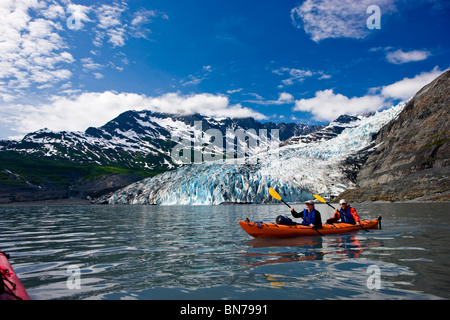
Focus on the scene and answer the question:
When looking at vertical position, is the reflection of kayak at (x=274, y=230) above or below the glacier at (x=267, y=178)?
below

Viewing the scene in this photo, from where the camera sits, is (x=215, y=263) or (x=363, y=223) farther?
(x=363, y=223)

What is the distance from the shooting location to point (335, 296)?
19.1 feet

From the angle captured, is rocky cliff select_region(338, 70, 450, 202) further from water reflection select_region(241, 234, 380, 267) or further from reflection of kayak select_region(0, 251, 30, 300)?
reflection of kayak select_region(0, 251, 30, 300)

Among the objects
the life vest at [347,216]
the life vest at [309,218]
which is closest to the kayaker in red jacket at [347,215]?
the life vest at [347,216]

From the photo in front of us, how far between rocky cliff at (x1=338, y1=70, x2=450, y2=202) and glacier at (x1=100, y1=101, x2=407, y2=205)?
6335mm

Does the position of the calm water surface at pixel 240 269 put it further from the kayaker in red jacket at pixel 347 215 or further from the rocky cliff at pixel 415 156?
the rocky cliff at pixel 415 156

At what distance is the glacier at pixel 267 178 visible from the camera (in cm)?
7925

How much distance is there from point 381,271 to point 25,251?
1263cm

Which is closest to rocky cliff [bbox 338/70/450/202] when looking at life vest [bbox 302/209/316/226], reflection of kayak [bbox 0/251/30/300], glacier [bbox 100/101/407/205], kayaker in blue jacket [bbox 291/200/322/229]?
glacier [bbox 100/101/407/205]

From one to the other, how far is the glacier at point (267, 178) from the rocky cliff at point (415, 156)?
634cm

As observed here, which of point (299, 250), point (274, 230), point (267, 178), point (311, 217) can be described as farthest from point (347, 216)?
point (267, 178)

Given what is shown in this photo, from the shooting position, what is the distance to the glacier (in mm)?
79250
